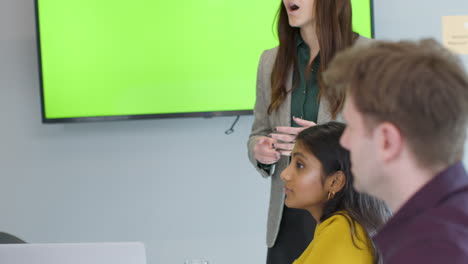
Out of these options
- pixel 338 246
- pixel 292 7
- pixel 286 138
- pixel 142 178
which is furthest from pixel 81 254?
pixel 142 178

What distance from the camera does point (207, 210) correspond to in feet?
11.0

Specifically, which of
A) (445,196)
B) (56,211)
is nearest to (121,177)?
(56,211)

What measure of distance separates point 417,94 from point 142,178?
2.60 metres

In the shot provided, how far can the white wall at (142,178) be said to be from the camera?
3287 mm

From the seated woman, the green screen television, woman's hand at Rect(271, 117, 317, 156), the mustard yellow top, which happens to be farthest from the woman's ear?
the green screen television

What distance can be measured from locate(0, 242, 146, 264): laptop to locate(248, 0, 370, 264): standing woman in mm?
896

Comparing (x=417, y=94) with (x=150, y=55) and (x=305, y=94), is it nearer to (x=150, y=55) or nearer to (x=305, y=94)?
(x=305, y=94)

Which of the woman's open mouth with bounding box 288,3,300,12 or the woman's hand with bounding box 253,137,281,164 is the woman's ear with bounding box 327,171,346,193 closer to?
the woman's hand with bounding box 253,137,281,164

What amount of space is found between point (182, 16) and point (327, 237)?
1.78 meters

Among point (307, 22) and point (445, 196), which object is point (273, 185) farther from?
point (445, 196)

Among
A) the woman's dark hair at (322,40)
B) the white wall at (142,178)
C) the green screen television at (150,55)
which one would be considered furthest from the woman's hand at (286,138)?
the white wall at (142,178)

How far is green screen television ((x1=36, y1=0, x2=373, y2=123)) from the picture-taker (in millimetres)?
3092

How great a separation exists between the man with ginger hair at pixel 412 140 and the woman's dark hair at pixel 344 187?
2.32 ft

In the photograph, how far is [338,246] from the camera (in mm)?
1577
